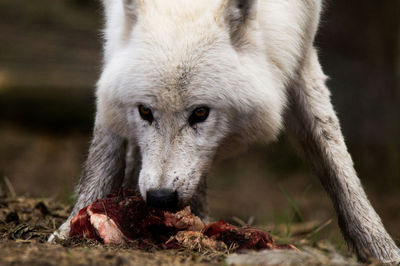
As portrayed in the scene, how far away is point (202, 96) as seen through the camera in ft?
11.3

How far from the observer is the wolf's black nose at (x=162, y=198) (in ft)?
10.4

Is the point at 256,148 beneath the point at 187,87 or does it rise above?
beneath

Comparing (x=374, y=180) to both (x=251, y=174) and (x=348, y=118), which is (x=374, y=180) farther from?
(x=251, y=174)

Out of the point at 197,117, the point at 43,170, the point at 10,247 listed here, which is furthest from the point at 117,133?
the point at 43,170

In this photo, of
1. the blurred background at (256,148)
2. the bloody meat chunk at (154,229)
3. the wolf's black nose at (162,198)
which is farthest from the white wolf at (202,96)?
the blurred background at (256,148)

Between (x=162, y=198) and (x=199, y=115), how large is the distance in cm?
60

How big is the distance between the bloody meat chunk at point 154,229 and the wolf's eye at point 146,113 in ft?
1.74

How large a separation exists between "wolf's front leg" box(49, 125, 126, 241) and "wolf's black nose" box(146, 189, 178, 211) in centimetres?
115

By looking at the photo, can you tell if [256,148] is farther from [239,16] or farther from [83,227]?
[83,227]

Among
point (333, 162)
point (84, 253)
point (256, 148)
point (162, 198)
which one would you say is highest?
point (162, 198)

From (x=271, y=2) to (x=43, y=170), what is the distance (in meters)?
5.56

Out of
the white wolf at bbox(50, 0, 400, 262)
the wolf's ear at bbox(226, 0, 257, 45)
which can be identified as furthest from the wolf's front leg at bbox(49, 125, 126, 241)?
the wolf's ear at bbox(226, 0, 257, 45)

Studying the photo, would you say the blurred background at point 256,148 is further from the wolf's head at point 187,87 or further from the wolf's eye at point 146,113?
the wolf's eye at point 146,113

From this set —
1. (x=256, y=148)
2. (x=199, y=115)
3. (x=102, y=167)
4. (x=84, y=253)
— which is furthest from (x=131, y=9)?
(x=256, y=148)
